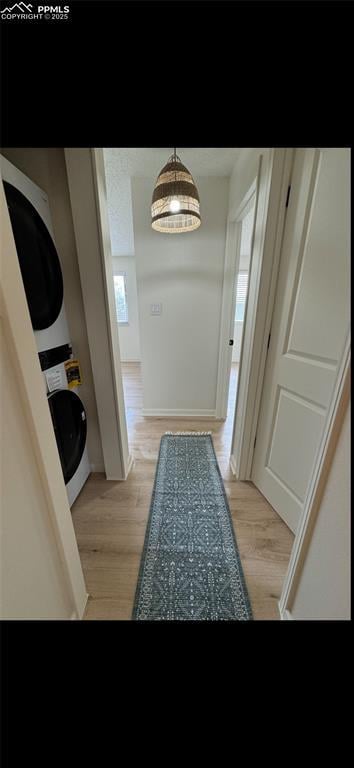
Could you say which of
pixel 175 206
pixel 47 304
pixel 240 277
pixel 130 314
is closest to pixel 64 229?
pixel 47 304

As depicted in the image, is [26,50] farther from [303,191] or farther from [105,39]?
[303,191]

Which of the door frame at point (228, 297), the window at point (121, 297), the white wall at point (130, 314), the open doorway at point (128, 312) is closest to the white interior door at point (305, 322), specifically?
the door frame at point (228, 297)

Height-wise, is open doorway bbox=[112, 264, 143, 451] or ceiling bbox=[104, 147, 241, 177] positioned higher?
ceiling bbox=[104, 147, 241, 177]

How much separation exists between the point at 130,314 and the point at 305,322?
4.52 metres

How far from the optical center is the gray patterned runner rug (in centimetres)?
95

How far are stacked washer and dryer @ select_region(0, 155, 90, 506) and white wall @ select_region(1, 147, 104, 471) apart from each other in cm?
5

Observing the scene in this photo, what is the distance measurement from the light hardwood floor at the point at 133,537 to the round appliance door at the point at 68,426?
328 millimetres

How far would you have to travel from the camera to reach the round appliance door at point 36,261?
3.15ft

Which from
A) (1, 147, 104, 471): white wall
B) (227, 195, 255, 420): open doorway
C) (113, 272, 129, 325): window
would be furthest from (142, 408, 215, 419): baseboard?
(113, 272, 129, 325): window

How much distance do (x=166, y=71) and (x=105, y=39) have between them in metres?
0.13

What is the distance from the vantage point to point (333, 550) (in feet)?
1.97

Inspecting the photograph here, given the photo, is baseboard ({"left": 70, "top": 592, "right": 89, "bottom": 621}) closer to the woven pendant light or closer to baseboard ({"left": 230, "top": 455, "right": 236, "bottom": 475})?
baseboard ({"left": 230, "top": 455, "right": 236, "bottom": 475})

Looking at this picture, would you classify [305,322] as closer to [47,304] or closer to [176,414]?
[47,304]
